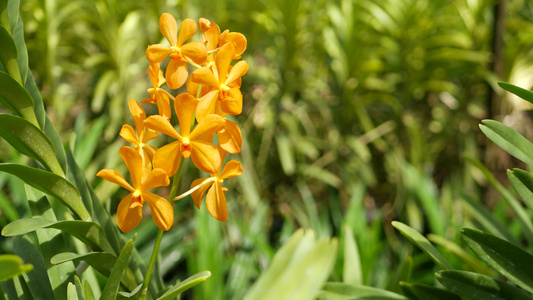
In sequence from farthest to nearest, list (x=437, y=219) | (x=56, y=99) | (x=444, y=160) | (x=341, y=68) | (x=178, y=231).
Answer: (x=444, y=160) < (x=341, y=68) < (x=56, y=99) < (x=178, y=231) < (x=437, y=219)

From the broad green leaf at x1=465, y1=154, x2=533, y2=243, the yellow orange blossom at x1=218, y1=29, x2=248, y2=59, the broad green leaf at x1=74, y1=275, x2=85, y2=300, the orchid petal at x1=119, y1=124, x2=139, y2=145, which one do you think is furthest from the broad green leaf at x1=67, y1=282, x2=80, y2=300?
the broad green leaf at x1=465, y1=154, x2=533, y2=243

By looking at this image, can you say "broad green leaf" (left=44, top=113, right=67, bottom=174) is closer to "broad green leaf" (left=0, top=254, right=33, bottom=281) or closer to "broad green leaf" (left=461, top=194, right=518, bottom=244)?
"broad green leaf" (left=0, top=254, right=33, bottom=281)

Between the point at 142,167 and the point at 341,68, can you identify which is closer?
the point at 142,167

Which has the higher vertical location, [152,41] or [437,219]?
[152,41]

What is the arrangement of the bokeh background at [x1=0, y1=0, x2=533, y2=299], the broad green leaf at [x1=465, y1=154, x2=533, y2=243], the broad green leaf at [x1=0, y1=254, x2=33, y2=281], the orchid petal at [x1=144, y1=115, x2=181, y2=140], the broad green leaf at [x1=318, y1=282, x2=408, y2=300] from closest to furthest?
the broad green leaf at [x1=0, y1=254, x2=33, y2=281]
the orchid petal at [x1=144, y1=115, x2=181, y2=140]
the broad green leaf at [x1=318, y1=282, x2=408, y2=300]
the broad green leaf at [x1=465, y1=154, x2=533, y2=243]
the bokeh background at [x1=0, y1=0, x2=533, y2=299]

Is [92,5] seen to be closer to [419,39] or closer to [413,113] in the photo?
[419,39]

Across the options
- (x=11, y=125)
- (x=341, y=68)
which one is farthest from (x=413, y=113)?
(x=11, y=125)

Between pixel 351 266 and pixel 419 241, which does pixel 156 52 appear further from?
pixel 351 266

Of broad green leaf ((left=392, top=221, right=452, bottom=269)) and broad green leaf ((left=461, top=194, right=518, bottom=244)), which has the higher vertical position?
broad green leaf ((left=392, top=221, right=452, bottom=269))
